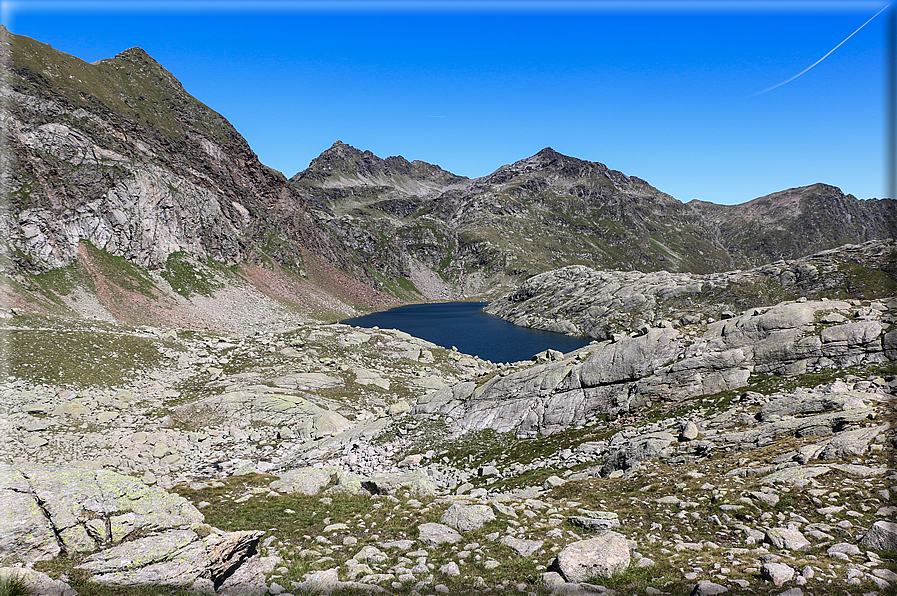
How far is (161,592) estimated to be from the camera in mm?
9812

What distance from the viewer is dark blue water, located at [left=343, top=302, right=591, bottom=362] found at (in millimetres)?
100562

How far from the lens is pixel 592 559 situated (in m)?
11.4

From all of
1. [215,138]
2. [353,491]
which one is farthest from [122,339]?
[215,138]

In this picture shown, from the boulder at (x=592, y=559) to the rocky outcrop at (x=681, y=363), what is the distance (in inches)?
730

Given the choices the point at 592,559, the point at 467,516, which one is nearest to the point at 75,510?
the point at 467,516

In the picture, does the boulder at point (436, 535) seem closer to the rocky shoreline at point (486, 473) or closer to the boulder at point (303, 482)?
the rocky shoreline at point (486, 473)

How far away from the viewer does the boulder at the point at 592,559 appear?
1105cm

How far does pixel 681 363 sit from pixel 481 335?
97308 mm

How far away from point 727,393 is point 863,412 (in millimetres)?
7513

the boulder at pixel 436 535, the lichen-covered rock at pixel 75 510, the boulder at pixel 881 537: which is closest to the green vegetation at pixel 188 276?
Result: the lichen-covered rock at pixel 75 510

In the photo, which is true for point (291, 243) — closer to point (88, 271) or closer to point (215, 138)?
point (215, 138)

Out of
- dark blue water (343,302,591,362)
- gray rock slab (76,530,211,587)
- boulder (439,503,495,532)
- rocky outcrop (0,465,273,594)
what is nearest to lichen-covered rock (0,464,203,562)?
rocky outcrop (0,465,273,594)

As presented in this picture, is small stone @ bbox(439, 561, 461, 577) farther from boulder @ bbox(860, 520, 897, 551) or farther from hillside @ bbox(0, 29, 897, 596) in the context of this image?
boulder @ bbox(860, 520, 897, 551)

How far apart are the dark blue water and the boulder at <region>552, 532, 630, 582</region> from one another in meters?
77.4
